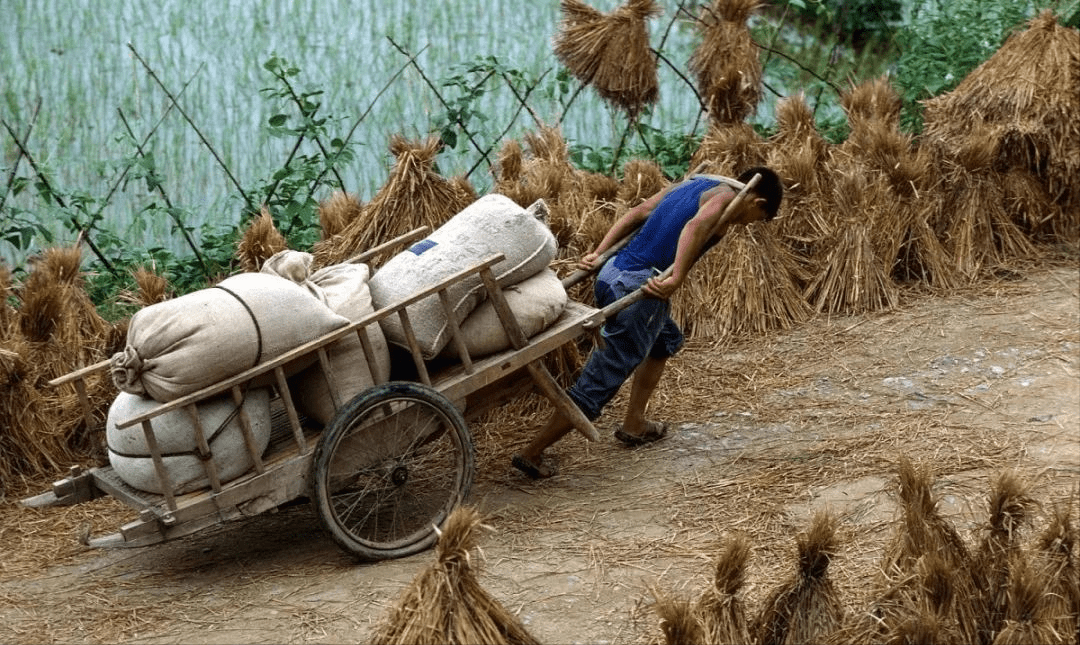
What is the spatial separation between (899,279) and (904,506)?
11.6 feet

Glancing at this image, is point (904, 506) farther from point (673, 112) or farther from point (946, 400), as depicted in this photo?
point (673, 112)

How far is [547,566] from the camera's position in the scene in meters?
4.59

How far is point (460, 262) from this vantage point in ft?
15.9

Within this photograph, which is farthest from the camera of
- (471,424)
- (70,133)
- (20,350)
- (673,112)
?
(673,112)

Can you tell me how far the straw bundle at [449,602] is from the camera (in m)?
3.21

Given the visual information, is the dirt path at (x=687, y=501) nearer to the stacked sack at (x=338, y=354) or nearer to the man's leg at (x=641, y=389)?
the man's leg at (x=641, y=389)

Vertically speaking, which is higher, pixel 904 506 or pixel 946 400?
pixel 904 506

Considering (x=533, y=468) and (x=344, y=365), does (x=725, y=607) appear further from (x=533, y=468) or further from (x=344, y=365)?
(x=533, y=468)

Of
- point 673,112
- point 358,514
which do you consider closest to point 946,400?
point 358,514

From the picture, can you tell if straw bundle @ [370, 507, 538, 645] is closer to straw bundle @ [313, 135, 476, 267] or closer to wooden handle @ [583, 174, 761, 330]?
wooden handle @ [583, 174, 761, 330]

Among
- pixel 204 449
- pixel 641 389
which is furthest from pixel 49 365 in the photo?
pixel 641 389

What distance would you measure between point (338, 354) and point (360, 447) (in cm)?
31

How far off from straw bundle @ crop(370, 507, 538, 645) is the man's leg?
2340 mm

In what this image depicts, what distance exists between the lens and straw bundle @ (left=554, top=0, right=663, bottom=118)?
22.7 ft
